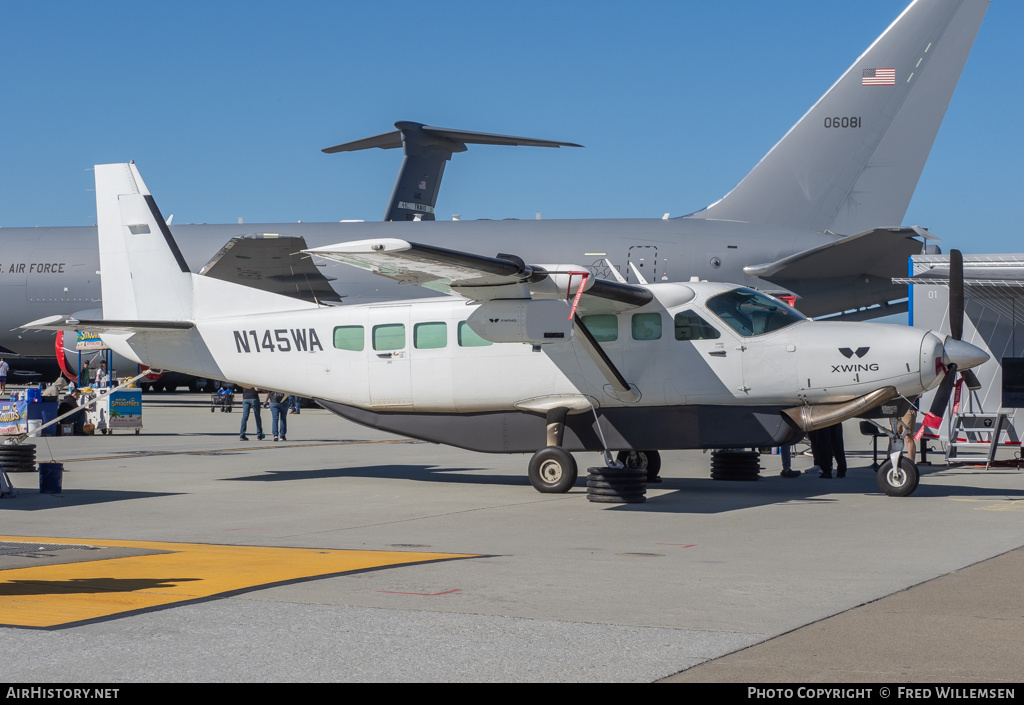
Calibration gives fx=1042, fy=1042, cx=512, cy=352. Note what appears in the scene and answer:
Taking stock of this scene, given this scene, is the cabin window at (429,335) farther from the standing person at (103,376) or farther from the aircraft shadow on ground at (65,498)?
the standing person at (103,376)

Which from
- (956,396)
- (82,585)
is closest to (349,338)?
(82,585)

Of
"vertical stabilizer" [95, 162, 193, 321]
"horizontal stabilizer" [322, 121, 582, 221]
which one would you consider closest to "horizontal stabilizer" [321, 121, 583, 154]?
"horizontal stabilizer" [322, 121, 582, 221]

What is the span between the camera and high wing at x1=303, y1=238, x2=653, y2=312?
11.5m

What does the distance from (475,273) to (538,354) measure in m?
2.35

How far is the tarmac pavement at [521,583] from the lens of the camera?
517cm

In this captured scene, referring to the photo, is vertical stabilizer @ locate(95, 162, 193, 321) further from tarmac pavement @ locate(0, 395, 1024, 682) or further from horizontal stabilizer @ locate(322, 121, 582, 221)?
horizontal stabilizer @ locate(322, 121, 582, 221)

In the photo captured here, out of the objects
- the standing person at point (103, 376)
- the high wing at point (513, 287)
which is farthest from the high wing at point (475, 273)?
the standing person at point (103, 376)

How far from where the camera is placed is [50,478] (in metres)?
13.1

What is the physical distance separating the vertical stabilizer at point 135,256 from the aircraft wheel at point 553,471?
6042 mm

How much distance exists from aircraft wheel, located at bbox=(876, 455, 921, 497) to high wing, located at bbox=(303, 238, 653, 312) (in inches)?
150

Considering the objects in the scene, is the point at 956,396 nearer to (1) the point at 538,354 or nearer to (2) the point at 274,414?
(1) the point at 538,354

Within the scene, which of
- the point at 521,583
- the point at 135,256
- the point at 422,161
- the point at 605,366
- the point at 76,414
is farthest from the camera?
the point at 422,161

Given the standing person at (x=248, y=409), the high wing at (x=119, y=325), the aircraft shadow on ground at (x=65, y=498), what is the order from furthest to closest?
the standing person at (x=248, y=409)
the high wing at (x=119, y=325)
the aircraft shadow on ground at (x=65, y=498)
